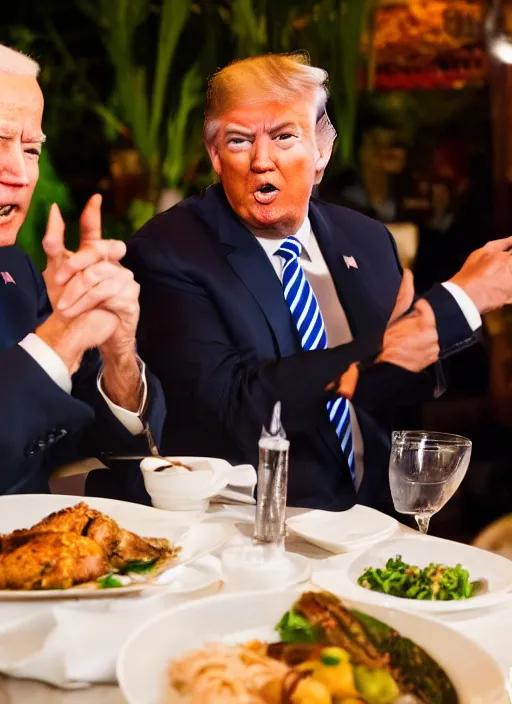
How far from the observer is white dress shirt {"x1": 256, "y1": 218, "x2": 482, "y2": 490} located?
1.95 m

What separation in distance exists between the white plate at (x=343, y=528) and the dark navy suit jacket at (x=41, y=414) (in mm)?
485

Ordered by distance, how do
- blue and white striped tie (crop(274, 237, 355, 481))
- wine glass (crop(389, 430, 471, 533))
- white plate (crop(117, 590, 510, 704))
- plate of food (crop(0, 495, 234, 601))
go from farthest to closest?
blue and white striped tie (crop(274, 237, 355, 481)) < wine glass (crop(389, 430, 471, 533)) < plate of food (crop(0, 495, 234, 601)) < white plate (crop(117, 590, 510, 704))

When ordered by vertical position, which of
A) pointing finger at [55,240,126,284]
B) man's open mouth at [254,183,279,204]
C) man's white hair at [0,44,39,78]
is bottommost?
pointing finger at [55,240,126,284]

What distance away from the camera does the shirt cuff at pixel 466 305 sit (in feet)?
6.48

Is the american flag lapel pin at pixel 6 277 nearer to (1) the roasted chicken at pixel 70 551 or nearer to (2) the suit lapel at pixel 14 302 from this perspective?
(2) the suit lapel at pixel 14 302

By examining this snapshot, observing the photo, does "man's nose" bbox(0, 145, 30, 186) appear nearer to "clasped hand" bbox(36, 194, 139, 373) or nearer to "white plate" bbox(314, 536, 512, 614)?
"clasped hand" bbox(36, 194, 139, 373)

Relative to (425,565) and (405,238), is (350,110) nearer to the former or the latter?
(405,238)

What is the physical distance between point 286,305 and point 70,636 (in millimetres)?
1020

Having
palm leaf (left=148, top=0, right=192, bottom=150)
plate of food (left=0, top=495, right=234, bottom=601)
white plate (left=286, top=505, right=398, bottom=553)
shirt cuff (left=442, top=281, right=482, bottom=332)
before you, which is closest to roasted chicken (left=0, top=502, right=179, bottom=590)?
plate of food (left=0, top=495, right=234, bottom=601)

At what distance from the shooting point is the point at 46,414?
1.73 m

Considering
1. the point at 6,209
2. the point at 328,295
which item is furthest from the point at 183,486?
the point at 6,209

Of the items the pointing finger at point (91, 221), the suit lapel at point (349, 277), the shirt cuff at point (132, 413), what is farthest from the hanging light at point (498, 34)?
the shirt cuff at point (132, 413)

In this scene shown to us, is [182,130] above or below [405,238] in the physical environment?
above

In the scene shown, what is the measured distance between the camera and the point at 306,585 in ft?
4.35
